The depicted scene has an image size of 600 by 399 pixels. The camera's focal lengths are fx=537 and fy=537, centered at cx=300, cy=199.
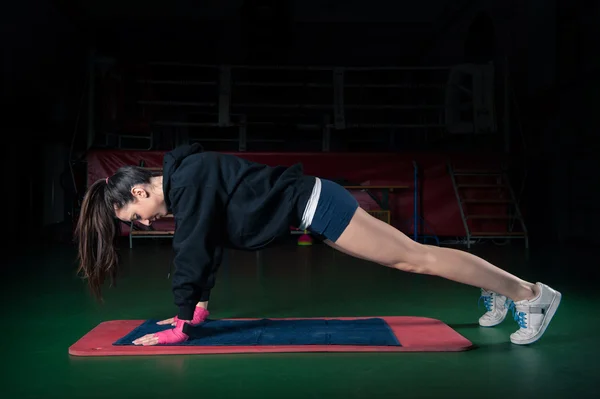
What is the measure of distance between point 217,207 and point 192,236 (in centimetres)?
14

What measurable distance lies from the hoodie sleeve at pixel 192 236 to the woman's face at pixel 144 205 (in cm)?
13

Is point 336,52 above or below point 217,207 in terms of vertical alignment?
above

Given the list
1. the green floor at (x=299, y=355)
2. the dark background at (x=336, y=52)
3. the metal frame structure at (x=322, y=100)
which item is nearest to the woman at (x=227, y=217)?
the green floor at (x=299, y=355)

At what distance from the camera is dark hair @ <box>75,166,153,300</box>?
2.12 m

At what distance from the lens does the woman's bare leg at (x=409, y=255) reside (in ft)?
6.70

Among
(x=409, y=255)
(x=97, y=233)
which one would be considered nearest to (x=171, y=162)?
(x=97, y=233)

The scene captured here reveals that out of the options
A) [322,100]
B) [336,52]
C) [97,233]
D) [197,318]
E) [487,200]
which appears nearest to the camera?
[97,233]

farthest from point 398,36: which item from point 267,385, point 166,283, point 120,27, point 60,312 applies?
point 267,385

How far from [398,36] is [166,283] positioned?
10140mm

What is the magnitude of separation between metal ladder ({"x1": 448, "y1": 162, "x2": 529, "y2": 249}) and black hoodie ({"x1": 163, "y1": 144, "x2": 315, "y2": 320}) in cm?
478

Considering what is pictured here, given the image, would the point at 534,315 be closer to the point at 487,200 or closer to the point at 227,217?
the point at 227,217

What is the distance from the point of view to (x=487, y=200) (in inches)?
258

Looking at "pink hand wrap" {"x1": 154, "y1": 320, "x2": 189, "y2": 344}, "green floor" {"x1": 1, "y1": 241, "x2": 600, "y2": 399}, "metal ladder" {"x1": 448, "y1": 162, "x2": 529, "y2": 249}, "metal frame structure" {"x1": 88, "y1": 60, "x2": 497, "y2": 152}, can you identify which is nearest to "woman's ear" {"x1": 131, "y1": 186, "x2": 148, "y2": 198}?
"pink hand wrap" {"x1": 154, "y1": 320, "x2": 189, "y2": 344}

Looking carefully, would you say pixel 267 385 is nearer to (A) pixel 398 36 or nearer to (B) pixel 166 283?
(B) pixel 166 283
